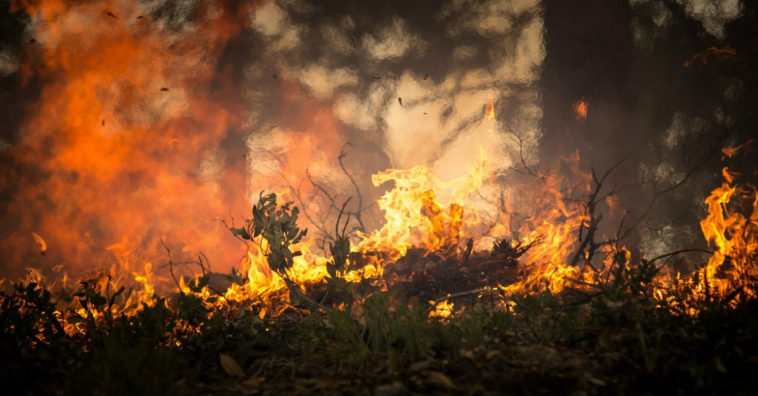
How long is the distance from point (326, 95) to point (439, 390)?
948 cm

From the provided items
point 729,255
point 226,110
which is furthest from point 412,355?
point 226,110

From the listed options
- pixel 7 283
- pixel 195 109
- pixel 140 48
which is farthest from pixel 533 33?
pixel 7 283

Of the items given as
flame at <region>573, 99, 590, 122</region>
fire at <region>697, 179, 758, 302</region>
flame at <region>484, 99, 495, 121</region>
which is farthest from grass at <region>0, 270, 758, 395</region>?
flame at <region>484, 99, 495, 121</region>

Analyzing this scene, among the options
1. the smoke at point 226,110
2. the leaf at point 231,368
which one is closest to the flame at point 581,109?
the smoke at point 226,110

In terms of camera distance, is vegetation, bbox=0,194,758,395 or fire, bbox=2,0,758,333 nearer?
vegetation, bbox=0,194,758,395

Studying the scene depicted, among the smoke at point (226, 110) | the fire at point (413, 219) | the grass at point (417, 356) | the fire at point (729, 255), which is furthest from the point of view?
the smoke at point (226, 110)

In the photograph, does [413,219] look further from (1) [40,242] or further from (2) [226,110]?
(1) [40,242]

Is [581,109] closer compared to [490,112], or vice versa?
[581,109]

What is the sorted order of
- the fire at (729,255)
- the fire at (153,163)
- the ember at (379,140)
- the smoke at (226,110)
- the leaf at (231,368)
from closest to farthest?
the leaf at (231,368) < the fire at (729,255) < the ember at (379,140) < the fire at (153,163) < the smoke at (226,110)

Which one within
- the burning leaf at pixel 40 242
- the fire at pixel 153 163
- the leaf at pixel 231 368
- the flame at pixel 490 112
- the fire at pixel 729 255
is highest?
the flame at pixel 490 112

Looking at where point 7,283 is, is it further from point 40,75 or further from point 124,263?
point 40,75

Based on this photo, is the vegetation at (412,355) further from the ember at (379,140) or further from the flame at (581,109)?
the flame at (581,109)

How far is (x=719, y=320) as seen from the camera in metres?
2.16

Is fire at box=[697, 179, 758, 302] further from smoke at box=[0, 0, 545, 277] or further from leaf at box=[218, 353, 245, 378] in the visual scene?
smoke at box=[0, 0, 545, 277]
